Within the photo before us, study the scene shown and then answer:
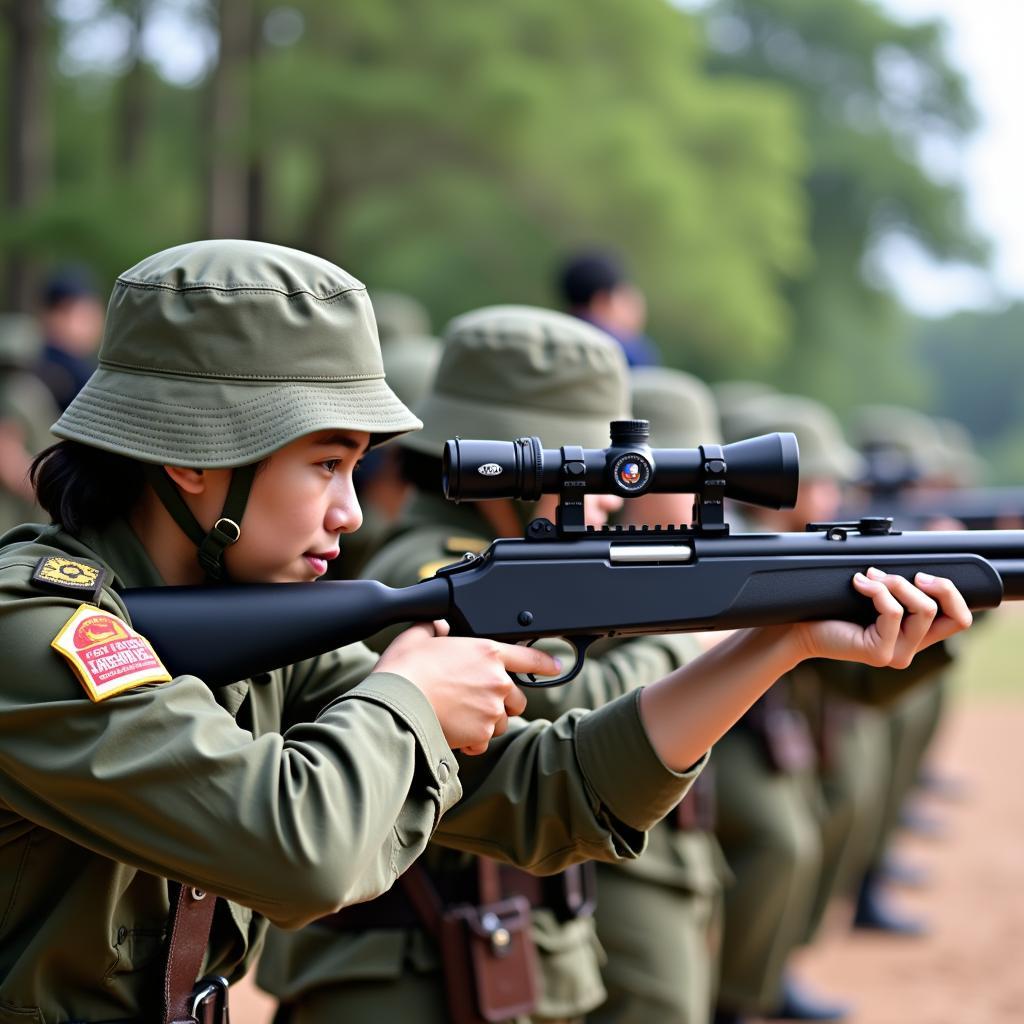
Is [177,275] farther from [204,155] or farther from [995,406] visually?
[995,406]

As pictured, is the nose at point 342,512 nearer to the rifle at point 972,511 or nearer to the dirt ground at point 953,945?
the rifle at point 972,511

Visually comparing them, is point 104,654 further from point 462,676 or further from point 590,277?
point 590,277

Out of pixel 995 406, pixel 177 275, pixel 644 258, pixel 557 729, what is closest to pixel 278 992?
pixel 557 729

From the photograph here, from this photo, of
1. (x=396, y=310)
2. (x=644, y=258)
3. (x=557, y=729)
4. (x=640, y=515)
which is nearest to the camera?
(x=557, y=729)

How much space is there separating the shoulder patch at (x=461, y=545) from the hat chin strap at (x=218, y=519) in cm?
112

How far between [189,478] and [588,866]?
1790mm

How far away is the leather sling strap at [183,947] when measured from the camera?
104 inches

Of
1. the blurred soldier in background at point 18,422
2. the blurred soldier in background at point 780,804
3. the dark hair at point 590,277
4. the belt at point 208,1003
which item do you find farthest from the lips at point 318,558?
the blurred soldier in background at point 18,422

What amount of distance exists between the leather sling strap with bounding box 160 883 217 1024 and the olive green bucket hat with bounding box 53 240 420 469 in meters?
0.75

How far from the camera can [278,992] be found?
3.65 meters

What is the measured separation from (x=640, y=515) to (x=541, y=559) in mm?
2018

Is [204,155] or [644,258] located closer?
[204,155]

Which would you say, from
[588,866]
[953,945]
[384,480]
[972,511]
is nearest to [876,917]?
[953,945]

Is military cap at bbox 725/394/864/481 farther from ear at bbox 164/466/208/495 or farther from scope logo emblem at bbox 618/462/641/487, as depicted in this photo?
ear at bbox 164/466/208/495
